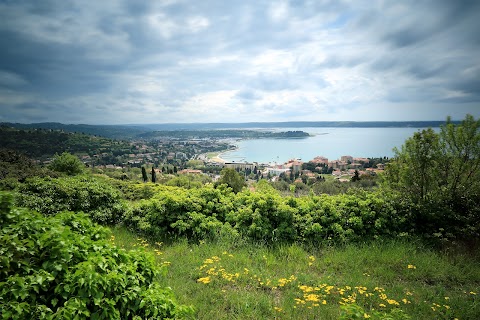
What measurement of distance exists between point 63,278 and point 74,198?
7.34 meters

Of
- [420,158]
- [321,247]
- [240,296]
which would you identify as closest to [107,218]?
[240,296]

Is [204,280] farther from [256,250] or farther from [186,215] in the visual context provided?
[186,215]

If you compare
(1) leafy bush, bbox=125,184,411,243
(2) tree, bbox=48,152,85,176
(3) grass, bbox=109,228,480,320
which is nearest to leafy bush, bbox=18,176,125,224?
(1) leafy bush, bbox=125,184,411,243

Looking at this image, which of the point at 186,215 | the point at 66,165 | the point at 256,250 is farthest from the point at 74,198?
the point at 66,165

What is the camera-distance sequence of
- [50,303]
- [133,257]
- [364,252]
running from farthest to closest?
[364,252] → [133,257] → [50,303]

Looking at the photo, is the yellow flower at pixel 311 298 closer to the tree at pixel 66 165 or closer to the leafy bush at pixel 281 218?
the leafy bush at pixel 281 218

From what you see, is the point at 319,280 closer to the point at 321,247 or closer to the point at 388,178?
the point at 321,247

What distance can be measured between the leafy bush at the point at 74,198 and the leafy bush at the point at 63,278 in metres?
6.37

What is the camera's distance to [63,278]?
94.8 inches

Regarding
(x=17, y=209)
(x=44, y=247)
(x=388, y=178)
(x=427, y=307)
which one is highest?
(x=17, y=209)

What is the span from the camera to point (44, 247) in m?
2.51

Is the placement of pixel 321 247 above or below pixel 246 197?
below

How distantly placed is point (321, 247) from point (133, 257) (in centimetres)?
513

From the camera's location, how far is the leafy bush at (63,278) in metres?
2.15
